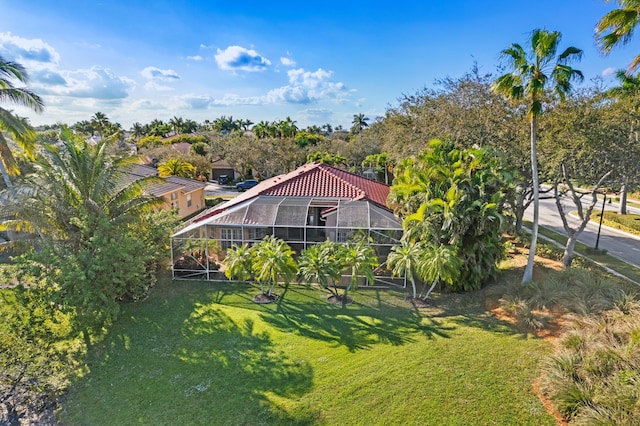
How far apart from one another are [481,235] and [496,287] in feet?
7.83

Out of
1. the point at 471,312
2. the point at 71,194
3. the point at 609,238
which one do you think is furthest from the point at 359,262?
the point at 609,238

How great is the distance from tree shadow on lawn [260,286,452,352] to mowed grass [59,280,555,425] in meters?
0.06

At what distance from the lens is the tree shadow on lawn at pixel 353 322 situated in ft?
38.2

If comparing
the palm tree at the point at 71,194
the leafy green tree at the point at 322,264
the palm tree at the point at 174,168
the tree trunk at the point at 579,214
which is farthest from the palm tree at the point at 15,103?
the tree trunk at the point at 579,214

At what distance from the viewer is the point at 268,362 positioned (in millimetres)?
10438

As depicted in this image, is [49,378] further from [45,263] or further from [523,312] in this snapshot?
[523,312]

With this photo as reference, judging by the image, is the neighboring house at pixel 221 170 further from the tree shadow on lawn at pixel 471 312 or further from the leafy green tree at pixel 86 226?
the tree shadow on lawn at pixel 471 312

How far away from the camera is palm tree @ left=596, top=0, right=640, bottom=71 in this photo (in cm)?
1229

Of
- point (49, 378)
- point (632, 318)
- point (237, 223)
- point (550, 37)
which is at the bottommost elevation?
point (49, 378)

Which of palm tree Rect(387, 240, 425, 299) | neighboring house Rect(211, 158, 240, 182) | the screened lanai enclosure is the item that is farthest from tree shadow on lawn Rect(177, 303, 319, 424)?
neighboring house Rect(211, 158, 240, 182)

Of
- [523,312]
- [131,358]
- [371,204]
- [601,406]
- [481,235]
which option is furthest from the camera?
[371,204]

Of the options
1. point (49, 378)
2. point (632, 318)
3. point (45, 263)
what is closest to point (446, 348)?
point (632, 318)

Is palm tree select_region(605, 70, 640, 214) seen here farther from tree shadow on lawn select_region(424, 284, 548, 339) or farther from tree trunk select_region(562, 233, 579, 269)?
tree shadow on lawn select_region(424, 284, 548, 339)

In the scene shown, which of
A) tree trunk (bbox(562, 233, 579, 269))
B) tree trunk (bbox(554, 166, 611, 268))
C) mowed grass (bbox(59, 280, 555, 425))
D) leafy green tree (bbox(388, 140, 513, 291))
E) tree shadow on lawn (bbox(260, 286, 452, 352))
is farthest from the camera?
tree trunk (bbox(562, 233, 579, 269))
